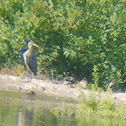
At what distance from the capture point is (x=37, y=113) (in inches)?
462

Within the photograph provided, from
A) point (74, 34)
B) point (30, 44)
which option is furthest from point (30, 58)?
point (74, 34)

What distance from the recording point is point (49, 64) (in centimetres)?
1709

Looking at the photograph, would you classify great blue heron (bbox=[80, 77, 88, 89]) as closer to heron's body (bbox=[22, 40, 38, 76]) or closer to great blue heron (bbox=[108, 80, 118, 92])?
great blue heron (bbox=[108, 80, 118, 92])

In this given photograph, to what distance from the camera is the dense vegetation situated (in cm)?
1611

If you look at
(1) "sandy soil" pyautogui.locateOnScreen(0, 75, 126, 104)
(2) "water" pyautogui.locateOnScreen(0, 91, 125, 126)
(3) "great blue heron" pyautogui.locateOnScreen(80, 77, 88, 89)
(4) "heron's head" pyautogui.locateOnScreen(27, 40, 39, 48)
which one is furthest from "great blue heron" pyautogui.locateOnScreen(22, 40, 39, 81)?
(2) "water" pyautogui.locateOnScreen(0, 91, 125, 126)

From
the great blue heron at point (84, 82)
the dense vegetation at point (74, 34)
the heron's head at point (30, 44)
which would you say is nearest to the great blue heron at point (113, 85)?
the dense vegetation at point (74, 34)

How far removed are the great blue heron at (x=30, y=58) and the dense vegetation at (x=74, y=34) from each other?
56 cm

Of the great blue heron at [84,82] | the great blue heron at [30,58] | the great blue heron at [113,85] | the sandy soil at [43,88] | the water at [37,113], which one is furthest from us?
the great blue heron at [84,82]

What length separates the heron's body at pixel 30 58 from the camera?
51.7 ft

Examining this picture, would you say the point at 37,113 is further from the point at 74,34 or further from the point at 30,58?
the point at 74,34

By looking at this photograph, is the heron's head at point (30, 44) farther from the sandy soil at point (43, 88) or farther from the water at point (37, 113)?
the water at point (37, 113)

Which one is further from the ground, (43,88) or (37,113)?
(43,88)

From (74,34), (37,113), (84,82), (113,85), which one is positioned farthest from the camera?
(84,82)

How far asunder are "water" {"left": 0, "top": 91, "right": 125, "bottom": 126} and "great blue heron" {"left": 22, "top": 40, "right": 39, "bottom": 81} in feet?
5.83
